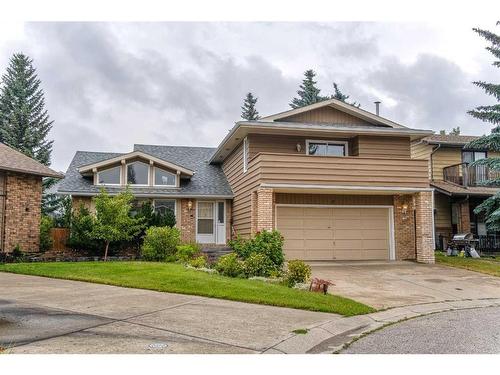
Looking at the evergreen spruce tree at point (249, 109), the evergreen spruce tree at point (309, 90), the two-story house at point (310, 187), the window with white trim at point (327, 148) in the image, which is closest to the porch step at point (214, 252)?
the two-story house at point (310, 187)

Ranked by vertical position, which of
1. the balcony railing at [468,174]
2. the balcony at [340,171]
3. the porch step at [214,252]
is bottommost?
the porch step at [214,252]

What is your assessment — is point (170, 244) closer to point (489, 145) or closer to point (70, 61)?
point (70, 61)

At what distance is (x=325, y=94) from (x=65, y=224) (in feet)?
80.6

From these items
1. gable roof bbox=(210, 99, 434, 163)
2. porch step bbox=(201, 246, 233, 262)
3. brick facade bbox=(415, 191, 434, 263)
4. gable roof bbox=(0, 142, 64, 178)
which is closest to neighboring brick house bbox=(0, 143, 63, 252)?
gable roof bbox=(0, 142, 64, 178)

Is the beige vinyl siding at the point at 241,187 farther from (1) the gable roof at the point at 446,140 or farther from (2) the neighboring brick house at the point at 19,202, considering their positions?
(1) the gable roof at the point at 446,140

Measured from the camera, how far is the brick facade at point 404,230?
17.0 m

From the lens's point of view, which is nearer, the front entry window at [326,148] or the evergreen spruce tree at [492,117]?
the evergreen spruce tree at [492,117]

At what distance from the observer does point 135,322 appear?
6516 millimetres

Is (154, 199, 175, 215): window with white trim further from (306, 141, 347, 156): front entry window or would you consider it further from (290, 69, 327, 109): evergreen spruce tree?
(290, 69, 327, 109): evergreen spruce tree

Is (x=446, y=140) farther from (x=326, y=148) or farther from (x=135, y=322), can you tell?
(x=135, y=322)

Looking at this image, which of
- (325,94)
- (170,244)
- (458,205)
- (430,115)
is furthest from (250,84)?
(325,94)

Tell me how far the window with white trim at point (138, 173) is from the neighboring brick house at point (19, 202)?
299cm

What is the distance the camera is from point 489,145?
16.7 meters

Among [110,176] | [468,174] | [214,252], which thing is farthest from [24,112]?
[468,174]
